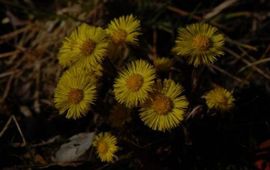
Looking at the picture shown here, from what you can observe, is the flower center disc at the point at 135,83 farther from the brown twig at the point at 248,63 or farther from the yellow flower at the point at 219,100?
the brown twig at the point at 248,63

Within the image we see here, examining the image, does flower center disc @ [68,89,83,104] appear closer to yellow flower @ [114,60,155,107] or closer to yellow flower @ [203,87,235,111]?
yellow flower @ [114,60,155,107]

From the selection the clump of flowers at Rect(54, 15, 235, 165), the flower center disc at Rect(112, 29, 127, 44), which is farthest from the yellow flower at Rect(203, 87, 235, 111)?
the flower center disc at Rect(112, 29, 127, 44)

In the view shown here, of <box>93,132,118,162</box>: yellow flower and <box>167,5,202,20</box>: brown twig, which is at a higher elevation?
<box>167,5,202,20</box>: brown twig

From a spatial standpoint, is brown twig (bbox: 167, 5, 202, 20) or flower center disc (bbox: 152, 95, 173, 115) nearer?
flower center disc (bbox: 152, 95, 173, 115)

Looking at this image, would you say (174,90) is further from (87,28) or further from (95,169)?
(95,169)

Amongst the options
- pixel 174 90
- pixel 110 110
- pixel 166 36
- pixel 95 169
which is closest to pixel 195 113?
pixel 174 90

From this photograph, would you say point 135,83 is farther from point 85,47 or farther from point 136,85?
point 85,47
